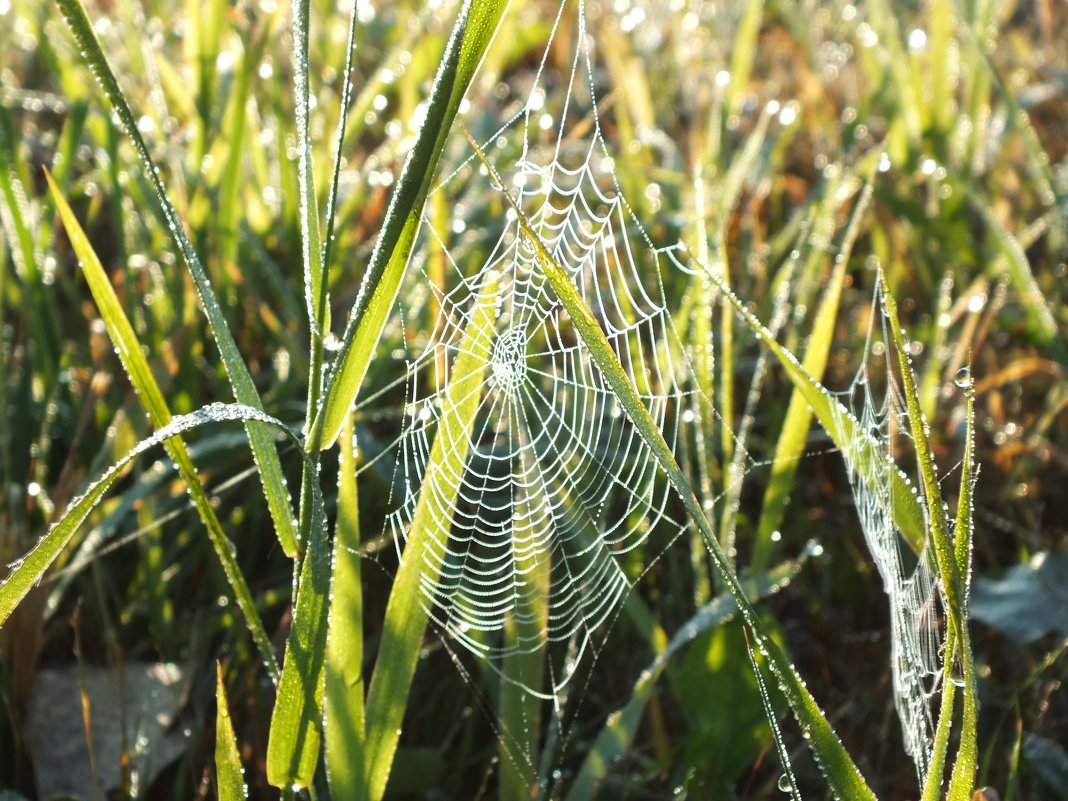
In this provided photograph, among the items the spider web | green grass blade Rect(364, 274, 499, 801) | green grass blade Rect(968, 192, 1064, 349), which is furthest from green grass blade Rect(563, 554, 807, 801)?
green grass blade Rect(968, 192, 1064, 349)

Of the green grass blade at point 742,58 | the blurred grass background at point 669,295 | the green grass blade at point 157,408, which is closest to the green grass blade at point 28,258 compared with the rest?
the blurred grass background at point 669,295

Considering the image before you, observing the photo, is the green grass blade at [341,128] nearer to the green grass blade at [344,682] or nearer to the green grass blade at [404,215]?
the green grass blade at [404,215]

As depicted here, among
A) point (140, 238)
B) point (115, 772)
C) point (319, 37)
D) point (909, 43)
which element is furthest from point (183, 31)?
point (115, 772)

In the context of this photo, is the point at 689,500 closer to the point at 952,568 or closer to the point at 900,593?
the point at 952,568

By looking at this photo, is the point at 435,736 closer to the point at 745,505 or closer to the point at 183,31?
the point at 745,505

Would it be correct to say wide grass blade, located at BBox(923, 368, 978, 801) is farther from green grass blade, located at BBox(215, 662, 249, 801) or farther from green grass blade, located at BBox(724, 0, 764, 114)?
green grass blade, located at BBox(724, 0, 764, 114)
